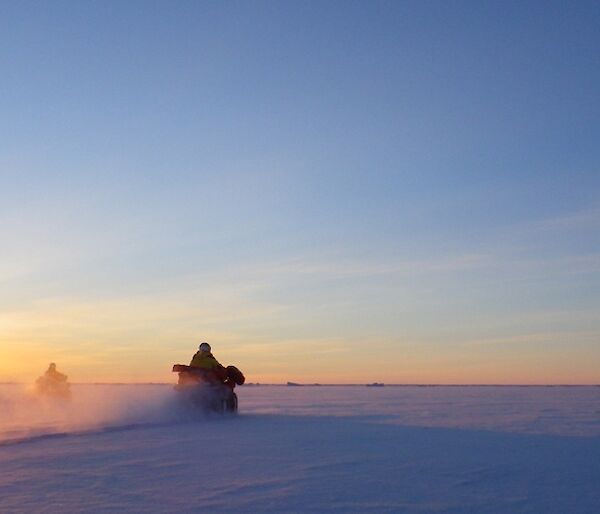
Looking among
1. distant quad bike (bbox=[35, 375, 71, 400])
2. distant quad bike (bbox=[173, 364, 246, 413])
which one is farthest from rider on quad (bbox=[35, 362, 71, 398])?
distant quad bike (bbox=[173, 364, 246, 413])

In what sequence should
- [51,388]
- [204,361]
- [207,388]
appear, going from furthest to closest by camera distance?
[51,388] → [204,361] → [207,388]

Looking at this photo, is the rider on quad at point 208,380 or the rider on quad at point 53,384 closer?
the rider on quad at point 208,380

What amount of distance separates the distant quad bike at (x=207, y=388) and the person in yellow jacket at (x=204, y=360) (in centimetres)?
12

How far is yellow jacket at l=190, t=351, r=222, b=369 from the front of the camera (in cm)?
2181

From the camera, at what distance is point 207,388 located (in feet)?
70.3

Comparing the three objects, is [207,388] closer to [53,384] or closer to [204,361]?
[204,361]

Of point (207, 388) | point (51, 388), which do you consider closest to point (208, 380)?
point (207, 388)

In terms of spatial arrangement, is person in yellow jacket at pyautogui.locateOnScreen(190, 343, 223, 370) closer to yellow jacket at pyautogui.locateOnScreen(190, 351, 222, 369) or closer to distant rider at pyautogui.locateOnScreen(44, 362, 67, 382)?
yellow jacket at pyautogui.locateOnScreen(190, 351, 222, 369)

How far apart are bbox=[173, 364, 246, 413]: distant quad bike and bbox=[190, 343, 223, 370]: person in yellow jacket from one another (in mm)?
117

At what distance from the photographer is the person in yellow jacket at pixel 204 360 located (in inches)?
859

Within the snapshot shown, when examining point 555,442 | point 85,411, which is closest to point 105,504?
point 555,442

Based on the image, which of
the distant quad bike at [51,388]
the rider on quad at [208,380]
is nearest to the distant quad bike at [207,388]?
the rider on quad at [208,380]

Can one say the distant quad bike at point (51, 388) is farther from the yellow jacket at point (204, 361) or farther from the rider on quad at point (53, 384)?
the yellow jacket at point (204, 361)

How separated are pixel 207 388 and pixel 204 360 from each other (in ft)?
3.01
